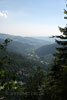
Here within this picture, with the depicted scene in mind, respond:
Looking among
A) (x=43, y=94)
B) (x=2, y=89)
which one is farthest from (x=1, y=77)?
(x=43, y=94)

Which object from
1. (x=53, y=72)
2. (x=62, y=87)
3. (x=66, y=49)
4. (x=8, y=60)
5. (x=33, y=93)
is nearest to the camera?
(x=8, y=60)

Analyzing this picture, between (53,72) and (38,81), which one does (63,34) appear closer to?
(53,72)

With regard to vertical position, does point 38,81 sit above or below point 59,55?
below

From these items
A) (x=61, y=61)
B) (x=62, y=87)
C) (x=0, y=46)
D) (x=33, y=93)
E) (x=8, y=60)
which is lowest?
(x=33, y=93)

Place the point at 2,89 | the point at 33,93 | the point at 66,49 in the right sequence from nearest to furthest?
1. the point at 2,89
2. the point at 66,49
3. the point at 33,93

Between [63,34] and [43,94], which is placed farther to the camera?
[43,94]

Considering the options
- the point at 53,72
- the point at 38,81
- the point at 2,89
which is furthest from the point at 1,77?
the point at 38,81

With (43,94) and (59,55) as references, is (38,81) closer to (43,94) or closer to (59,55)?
(43,94)

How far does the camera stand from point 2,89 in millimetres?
3404

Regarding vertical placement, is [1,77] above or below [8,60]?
below

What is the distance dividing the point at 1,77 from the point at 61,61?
10.7m

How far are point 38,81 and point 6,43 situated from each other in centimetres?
3818

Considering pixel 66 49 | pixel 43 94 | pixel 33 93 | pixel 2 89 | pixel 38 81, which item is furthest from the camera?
pixel 38 81

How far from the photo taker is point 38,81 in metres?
41.2
